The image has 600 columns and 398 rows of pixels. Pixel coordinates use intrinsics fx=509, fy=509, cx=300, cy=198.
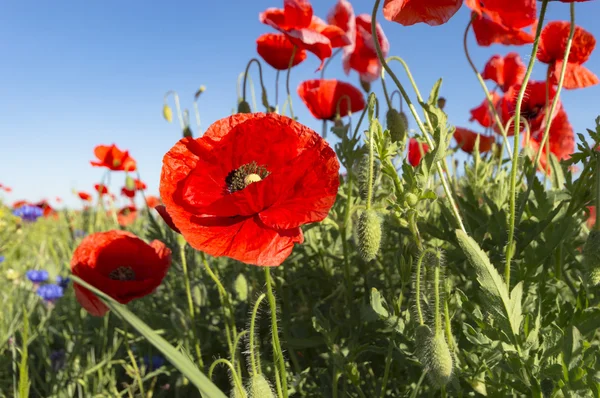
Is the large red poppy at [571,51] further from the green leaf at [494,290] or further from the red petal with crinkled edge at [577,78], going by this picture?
the green leaf at [494,290]

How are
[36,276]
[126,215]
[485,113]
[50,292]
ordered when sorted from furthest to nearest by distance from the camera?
[126,215]
[36,276]
[485,113]
[50,292]

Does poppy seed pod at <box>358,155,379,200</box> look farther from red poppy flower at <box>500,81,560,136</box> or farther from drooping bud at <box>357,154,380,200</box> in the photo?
red poppy flower at <box>500,81,560,136</box>

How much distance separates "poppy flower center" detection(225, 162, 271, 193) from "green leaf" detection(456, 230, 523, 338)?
449mm

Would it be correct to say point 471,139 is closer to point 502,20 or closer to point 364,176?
point 502,20

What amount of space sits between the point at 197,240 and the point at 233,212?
0.28 feet

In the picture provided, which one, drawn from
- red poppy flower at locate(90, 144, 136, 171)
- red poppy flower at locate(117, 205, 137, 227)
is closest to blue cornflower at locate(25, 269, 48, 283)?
red poppy flower at locate(90, 144, 136, 171)

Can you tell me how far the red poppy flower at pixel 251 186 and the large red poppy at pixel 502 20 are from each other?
0.70 meters

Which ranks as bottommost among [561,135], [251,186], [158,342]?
[158,342]

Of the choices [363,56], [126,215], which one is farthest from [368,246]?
[126,215]

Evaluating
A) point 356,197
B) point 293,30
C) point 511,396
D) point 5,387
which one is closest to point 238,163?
point 356,197

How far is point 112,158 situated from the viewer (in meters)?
3.16

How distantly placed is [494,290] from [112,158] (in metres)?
2.74

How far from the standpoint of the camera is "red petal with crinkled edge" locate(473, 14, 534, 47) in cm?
141

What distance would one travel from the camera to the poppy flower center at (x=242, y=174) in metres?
1.10
